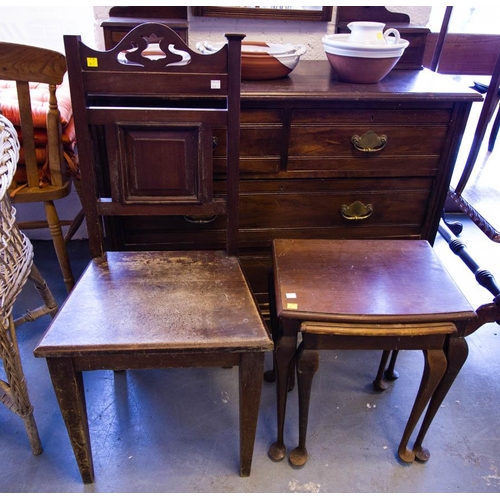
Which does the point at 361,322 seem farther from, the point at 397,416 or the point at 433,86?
the point at 433,86

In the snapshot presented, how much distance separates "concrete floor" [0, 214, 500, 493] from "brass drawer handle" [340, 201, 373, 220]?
557mm

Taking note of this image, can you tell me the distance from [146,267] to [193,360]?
0.37 meters

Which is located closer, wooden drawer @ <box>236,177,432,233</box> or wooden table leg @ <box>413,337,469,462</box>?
wooden table leg @ <box>413,337,469,462</box>

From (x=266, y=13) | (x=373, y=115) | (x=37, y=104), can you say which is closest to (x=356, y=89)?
(x=373, y=115)

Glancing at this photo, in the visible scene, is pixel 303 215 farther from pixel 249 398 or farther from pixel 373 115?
pixel 249 398

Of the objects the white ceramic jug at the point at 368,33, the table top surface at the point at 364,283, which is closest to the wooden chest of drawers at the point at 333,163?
the white ceramic jug at the point at 368,33

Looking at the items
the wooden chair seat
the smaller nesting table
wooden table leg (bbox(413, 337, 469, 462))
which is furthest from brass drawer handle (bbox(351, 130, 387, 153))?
the wooden chair seat

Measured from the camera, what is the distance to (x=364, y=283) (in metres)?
1.28

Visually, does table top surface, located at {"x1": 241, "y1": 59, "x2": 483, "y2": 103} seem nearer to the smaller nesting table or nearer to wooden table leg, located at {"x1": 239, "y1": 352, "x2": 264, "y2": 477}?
the smaller nesting table

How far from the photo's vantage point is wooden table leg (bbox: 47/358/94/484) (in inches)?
44.1

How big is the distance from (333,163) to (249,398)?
81 cm

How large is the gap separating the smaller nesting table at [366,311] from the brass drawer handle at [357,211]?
26cm
